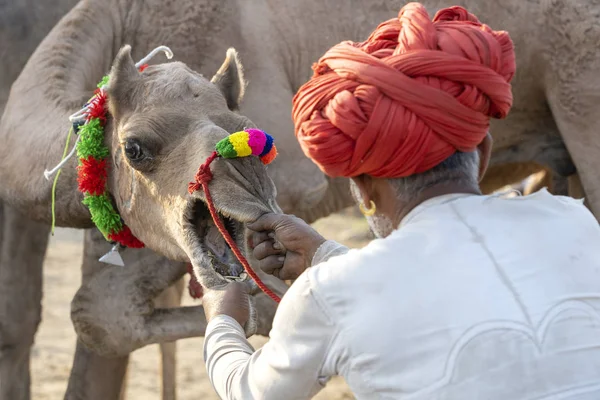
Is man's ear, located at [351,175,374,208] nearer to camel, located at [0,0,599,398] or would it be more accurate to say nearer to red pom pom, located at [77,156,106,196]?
red pom pom, located at [77,156,106,196]

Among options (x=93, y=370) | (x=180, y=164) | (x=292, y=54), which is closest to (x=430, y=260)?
(x=180, y=164)

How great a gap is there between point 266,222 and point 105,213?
115cm

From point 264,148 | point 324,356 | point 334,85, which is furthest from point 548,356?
point 264,148

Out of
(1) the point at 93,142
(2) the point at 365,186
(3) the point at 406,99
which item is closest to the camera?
(3) the point at 406,99

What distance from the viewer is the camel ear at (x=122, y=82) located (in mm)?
3727

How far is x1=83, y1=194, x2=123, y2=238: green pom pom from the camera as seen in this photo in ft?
12.9

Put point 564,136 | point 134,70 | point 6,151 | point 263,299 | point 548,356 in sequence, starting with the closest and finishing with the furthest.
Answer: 1. point 548,356
2. point 134,70
3. point 6,151
4. point 263,299
5. point 564,136

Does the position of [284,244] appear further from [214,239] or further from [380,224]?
[214,239]

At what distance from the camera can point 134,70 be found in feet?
12.4

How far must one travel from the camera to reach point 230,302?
2.79 metres

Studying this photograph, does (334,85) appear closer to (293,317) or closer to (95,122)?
(293,317)

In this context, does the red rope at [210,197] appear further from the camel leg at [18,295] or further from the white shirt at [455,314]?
the camel leg at [18,295]

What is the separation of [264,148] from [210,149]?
178 millimetres

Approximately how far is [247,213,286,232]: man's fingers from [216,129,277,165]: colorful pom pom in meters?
0.30
